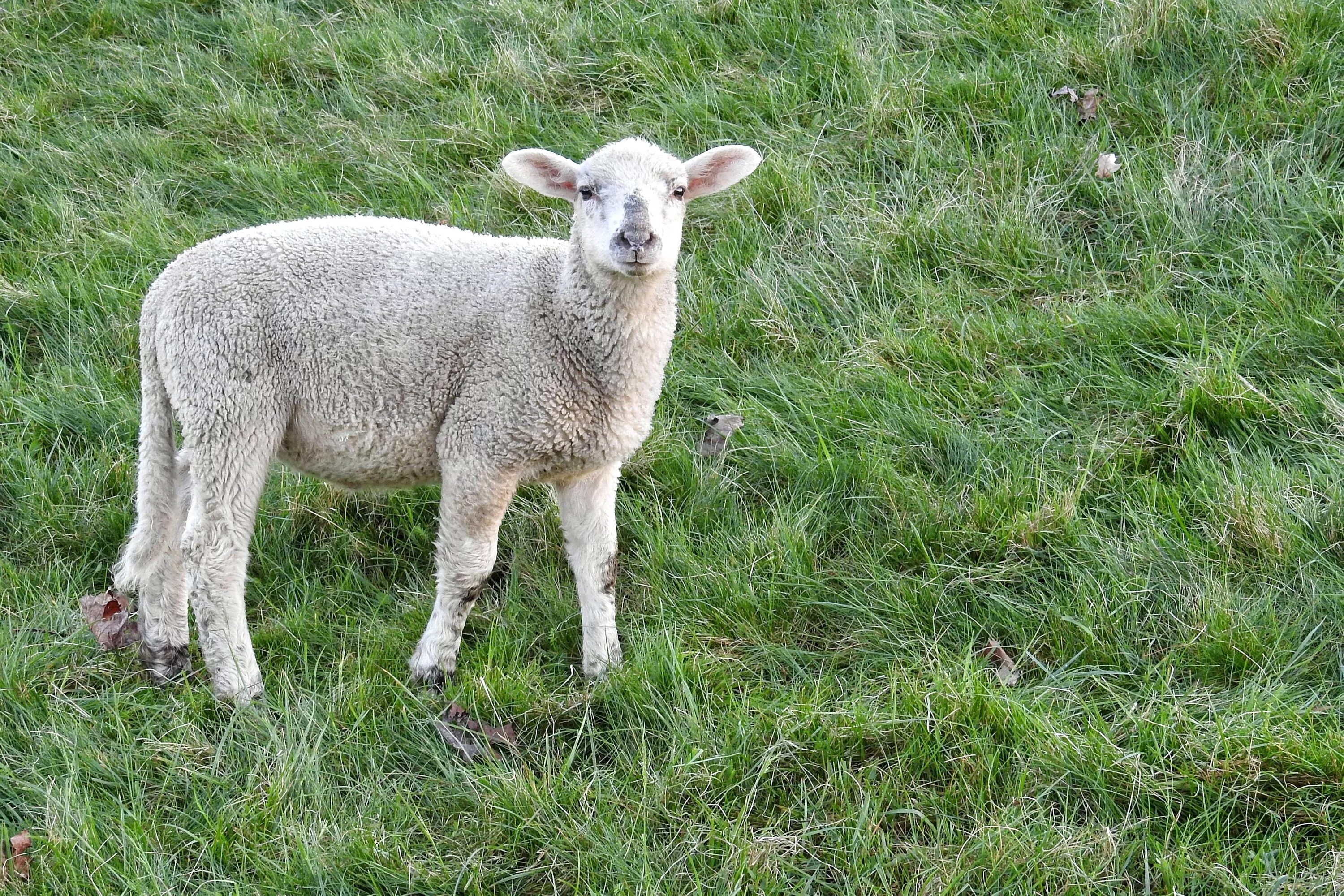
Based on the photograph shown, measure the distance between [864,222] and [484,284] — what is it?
6.72ft

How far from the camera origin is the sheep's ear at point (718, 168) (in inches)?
168

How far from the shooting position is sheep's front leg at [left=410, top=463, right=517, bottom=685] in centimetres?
409

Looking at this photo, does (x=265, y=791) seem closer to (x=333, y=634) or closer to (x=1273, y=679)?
(x=333, y=634)

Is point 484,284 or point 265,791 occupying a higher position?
point 484,284

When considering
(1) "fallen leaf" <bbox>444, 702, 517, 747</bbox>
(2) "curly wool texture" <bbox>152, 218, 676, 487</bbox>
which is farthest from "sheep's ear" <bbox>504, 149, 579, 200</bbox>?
(1) "fallen leaf" <bbox>444, 702, 517, 747</bbox>

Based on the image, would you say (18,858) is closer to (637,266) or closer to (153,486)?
(153,486)

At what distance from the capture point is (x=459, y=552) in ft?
13.6

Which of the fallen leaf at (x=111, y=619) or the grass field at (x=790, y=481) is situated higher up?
the grass field at (x=790, y=481)

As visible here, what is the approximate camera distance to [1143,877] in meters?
3.21

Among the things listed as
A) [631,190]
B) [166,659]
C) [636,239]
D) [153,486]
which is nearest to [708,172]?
Result: [631,190]

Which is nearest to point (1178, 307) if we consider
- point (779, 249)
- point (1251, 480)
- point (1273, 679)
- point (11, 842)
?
point (1251, 480)

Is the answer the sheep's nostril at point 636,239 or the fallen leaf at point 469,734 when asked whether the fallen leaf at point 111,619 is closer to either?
the fallen leaf at point 469,734

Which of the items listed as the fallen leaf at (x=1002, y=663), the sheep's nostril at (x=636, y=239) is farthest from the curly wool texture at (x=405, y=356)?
the fallen leaf at (x=1002, y=663)

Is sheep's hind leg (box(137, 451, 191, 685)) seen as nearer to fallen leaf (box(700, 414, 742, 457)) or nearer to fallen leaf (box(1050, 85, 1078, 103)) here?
fallen leaf (box(700, 414, 742, 457))
